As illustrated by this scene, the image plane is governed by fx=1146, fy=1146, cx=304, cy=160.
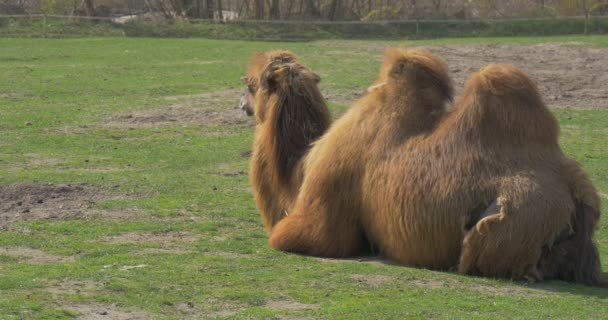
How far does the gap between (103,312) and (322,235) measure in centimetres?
219

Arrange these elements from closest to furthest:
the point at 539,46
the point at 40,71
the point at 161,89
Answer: the point at 161,89
the point at 40,71
the point at 539,46

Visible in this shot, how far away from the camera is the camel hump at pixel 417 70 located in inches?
320

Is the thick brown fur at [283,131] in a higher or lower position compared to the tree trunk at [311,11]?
higher

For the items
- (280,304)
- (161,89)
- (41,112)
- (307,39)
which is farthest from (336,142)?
(307,39)

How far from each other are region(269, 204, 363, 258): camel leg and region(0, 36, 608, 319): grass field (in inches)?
5.9

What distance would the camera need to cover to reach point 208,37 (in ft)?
108

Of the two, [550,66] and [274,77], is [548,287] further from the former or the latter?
[550,66]

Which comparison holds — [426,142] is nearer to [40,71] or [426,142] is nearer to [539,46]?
[40,71]

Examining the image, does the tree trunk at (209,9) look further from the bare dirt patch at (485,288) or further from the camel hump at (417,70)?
the bare dirt patch at (485,288)

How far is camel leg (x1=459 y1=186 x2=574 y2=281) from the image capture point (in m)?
7.33

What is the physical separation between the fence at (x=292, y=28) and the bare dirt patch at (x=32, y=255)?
24591 millimetres

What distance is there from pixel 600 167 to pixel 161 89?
369 inches

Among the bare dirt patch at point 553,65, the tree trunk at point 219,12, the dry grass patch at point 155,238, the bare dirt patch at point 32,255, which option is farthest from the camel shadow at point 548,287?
the tree trunk at point 219,12

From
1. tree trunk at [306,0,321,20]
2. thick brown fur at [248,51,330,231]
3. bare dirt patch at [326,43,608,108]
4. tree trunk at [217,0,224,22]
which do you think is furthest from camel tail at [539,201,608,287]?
tree trunk at [306,0,321,20]
